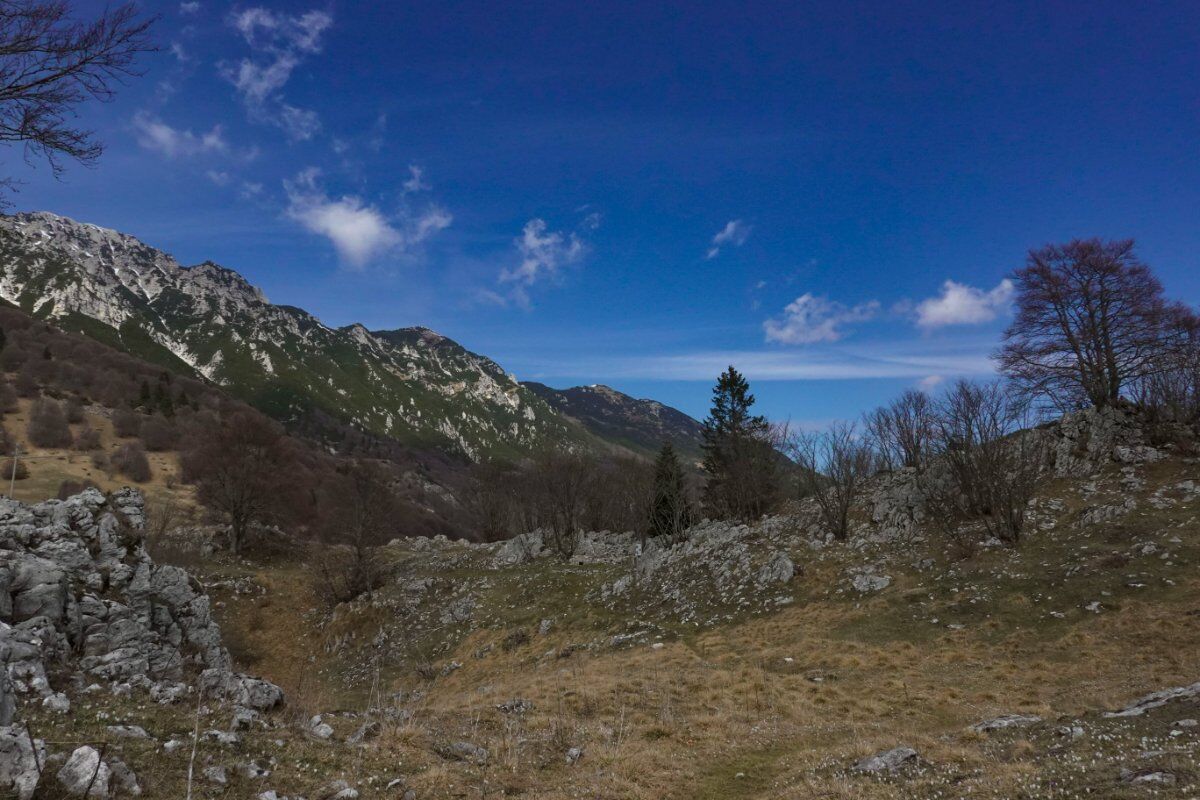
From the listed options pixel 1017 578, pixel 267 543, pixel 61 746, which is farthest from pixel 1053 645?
pixel 267 543

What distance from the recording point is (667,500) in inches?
1854

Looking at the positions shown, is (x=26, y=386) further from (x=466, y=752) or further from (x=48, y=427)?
(x=466, y=752)

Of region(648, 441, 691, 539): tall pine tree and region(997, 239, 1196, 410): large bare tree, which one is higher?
region(997, 239, 1196, 410): large bare tree

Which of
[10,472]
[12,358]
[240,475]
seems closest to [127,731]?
[240,475]

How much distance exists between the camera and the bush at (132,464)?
62375mm

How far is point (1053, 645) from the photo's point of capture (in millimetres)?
16781

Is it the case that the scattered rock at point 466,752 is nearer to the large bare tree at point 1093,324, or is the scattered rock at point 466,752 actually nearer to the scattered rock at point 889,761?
the scattered rock at point 889,761

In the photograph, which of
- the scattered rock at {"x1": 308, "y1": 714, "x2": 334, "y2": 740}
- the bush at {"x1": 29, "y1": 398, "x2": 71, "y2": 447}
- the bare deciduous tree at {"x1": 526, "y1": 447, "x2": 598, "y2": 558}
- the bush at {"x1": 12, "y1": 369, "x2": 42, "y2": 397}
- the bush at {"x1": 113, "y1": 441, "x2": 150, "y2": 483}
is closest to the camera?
the scattered rock at {"x1": 308, "y1": 714, "x2": 334, "y2": 740}

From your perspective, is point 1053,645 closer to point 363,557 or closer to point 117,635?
point 117,635

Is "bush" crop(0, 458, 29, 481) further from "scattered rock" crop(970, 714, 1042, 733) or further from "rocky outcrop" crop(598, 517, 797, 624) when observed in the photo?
"scattered rock" crop(970, 714, 1042, 733)

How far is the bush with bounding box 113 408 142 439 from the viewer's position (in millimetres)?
76812

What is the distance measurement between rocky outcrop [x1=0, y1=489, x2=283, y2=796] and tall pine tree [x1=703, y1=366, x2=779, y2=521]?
1457 inches

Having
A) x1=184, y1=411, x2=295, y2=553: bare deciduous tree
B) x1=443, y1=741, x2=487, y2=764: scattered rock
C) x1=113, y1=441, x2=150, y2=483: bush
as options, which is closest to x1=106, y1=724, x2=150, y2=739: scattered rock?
x1=443, y1=741, x2=487, y2=764: scattered rock

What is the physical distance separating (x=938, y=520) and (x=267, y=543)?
51759 mm
